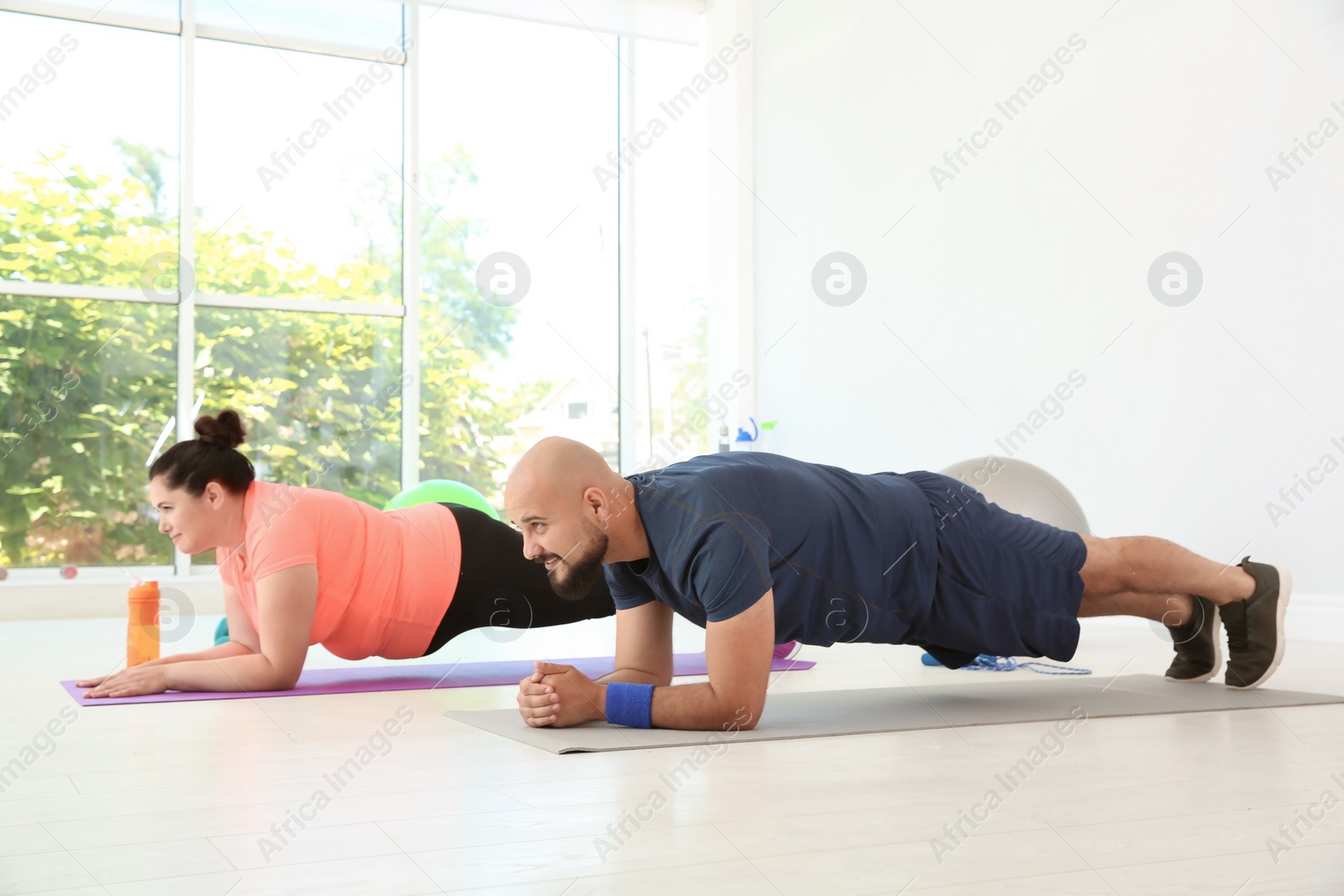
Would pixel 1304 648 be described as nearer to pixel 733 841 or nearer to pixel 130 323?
pixel 733 841

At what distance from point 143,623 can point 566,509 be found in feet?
5.07

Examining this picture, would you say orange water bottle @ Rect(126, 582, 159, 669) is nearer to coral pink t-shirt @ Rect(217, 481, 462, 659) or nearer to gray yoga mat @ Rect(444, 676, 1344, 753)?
coral pink t-shirt @ Rect(217, 481, 462, 659)

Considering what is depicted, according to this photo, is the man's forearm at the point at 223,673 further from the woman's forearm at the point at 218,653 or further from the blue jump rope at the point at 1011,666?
the blue jump rope at the point at 1011,666

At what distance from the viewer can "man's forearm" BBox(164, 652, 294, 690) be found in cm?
247

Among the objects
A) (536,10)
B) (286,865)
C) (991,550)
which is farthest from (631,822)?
Result: (536,10)

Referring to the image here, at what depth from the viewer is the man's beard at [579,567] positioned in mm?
1860

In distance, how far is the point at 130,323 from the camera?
18.6 feet

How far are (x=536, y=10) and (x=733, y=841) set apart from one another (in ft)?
19.7

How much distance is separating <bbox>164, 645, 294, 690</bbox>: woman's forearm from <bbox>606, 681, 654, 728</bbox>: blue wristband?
87 centimetres

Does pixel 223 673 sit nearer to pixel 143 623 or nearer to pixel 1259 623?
pixel 143 623

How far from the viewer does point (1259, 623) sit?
2404 mm

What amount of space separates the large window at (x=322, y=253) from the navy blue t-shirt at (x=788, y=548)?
170 inches

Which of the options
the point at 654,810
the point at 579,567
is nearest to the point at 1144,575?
the point at 579,567

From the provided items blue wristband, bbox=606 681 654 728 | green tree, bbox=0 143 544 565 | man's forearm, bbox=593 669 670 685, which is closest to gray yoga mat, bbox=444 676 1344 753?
blue wristband, bbox=606 681 654 728
